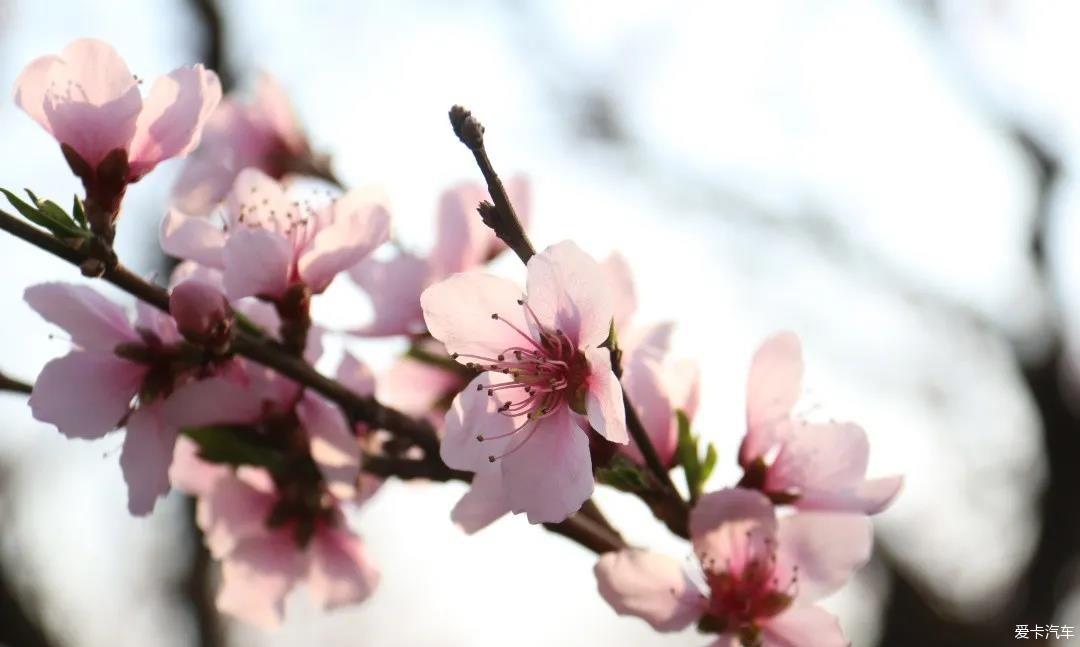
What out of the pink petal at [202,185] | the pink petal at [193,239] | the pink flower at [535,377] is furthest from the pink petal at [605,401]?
the pink petal at [202,185]

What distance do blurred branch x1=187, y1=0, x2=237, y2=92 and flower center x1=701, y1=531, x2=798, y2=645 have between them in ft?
8.36

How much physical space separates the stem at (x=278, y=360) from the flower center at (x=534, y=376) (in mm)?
139

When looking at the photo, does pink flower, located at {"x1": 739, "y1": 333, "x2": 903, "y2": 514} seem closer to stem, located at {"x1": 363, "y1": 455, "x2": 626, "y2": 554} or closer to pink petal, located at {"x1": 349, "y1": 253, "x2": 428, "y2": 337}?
stem, located at {"x1": 363, "y1": 455, "x2": 626, "y2": 554}

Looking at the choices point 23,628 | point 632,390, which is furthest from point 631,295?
point 23,628

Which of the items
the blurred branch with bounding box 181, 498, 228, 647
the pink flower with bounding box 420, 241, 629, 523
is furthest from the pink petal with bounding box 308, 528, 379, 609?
the blurred branch with bounding box 181, 498, 228, 647

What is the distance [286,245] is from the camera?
0.90 m

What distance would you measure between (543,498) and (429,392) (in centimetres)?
52

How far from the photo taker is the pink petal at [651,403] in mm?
904

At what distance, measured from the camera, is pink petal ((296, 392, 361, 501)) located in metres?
0.96

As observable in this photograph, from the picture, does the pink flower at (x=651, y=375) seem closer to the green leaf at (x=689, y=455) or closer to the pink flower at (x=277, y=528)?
the green leaf at (x=689, y=455)

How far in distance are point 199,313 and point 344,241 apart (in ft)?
0.50

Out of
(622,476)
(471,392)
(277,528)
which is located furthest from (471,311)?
(277,528)

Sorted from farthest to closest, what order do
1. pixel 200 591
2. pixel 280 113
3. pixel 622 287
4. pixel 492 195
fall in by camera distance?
pixel 200 591 < pixel 280 113 < pixel 622 287 < pixel 492 195

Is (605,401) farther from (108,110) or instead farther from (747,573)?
(108,110)
